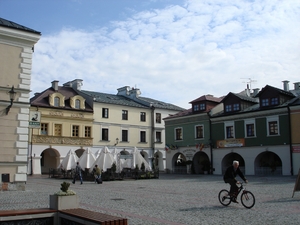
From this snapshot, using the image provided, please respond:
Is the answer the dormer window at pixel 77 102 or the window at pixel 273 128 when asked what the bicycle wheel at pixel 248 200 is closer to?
the window at pixel 273 128

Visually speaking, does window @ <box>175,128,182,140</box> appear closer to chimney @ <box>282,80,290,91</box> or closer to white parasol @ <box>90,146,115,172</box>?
chimney @ <box>282,80,290,91</box>

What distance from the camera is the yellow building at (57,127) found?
41.5 m

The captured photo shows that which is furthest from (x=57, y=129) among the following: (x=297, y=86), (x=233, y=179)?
(x=233, y=179)

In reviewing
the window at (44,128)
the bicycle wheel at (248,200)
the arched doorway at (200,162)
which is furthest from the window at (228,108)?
the bicycle wheel at (248,200)

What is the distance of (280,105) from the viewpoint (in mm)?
33844

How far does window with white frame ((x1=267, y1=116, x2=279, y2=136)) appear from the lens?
3391 cm

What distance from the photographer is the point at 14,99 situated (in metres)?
18.1

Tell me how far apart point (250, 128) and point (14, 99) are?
24394 millimetres

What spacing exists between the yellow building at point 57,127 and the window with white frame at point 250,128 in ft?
64.1

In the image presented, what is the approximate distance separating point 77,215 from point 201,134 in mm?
33735

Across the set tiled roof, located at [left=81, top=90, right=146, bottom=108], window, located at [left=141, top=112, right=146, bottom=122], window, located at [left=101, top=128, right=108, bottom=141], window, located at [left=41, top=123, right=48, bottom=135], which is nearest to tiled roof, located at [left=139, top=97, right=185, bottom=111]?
window, located at [left=141, top=112, right=146, bottom=122]

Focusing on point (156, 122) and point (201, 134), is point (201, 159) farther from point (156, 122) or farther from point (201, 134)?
point (156, 122)

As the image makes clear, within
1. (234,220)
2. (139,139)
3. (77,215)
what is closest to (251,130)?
(139,139)

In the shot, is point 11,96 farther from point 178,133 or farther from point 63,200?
point 178,133
